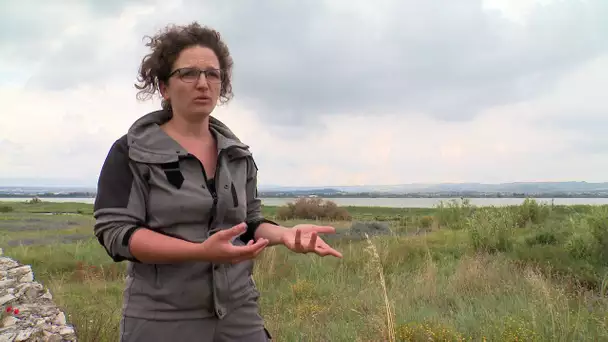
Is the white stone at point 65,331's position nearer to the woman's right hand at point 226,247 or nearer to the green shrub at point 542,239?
the woman's right hand at point 226,247

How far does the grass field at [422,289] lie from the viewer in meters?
4.11

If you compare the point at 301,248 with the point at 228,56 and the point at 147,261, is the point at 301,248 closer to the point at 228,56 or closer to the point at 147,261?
the point at 147,261

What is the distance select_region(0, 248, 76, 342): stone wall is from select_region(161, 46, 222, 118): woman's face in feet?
8.32

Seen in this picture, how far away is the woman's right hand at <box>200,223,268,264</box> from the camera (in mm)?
1376

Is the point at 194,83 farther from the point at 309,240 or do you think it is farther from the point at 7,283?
the point at 7,283

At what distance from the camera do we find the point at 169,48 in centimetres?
188

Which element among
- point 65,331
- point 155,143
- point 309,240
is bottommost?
point 65,331

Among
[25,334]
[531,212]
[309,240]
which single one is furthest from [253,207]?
[531,212]

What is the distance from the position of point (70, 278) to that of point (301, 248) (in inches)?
332

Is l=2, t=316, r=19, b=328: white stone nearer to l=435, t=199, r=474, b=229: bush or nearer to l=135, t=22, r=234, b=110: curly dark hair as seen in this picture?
l=135, t=22, r=234, b=110: curly dark hair

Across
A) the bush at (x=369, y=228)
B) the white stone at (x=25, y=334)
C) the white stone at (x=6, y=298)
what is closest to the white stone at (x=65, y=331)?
the white stone at (x=25, y=334)

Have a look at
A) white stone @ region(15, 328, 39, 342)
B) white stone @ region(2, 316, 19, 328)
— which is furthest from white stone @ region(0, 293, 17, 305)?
white stone @ region(15, 328, 39, 342)

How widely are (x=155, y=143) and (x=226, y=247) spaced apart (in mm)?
529

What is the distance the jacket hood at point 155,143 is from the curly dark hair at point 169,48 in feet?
0.55
